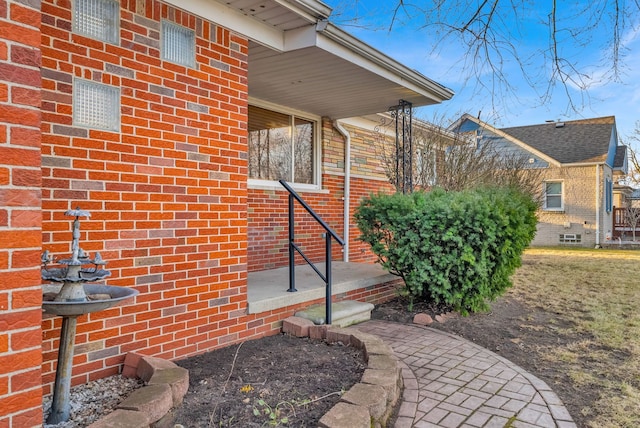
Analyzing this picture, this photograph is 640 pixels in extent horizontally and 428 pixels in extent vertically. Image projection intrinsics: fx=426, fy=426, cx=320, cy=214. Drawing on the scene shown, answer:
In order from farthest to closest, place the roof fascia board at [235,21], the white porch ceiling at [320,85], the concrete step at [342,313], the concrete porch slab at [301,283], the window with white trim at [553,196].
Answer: the window with white trim at [553,196]
the white porch ceiling at [320,85]
the concrete step at [342,313]
the concrete porch slab at [301,283]
the roof fascia board at [235,21]

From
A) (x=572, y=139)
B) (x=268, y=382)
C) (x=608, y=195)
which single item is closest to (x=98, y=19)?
(x=268, y=382)

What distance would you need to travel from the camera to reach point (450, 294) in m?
4.87

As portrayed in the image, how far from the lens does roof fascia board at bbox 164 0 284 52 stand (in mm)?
3215

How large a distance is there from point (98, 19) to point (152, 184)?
1.09 metres

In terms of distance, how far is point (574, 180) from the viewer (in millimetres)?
18156

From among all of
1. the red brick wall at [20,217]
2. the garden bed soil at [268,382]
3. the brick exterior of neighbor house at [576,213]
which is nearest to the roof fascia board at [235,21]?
the red brick wall at [20,217]

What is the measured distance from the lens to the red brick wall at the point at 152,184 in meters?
2.54

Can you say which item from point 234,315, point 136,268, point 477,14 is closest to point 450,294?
point 234,315

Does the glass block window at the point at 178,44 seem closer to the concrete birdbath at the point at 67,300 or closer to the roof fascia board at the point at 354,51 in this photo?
the roof fascia board at the point at 354,51

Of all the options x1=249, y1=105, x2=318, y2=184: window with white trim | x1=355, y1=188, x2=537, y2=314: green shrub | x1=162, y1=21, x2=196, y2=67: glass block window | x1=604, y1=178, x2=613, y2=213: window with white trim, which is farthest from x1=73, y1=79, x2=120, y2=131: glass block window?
x1=604, y1=178, x2=613, y2=213: window with white trim

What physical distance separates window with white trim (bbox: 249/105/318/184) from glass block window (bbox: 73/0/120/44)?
3122mm

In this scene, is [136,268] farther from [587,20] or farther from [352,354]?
[587,20]

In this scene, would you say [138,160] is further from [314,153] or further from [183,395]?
[314,153]

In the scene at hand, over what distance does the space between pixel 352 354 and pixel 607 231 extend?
1992 cm
